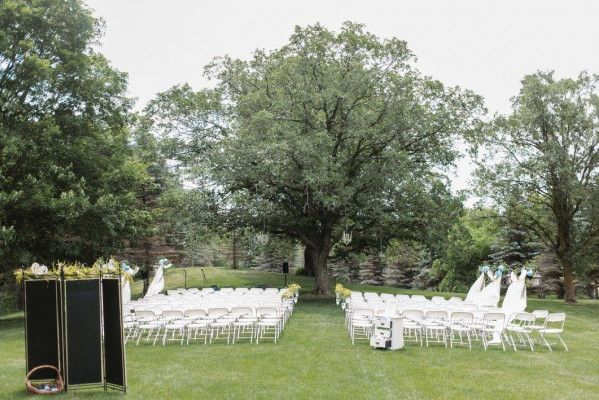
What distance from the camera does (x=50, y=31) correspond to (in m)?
17.8

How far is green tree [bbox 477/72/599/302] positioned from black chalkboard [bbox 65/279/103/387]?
70.7ft

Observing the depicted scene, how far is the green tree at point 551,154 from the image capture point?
25.3 metres

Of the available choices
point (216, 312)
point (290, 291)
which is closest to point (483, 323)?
point (216, 312)

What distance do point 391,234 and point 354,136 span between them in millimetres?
5636

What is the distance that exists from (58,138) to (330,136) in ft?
31.3

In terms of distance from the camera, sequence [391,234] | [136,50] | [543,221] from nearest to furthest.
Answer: [136,50] → [391,234] → [543,221]

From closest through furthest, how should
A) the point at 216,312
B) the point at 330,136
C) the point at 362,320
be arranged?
the point at 216,312, the point at 362,320, the point at 330,136

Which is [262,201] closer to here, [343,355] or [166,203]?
[166,203]

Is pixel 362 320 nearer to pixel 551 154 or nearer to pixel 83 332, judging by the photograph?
pixel 83 332

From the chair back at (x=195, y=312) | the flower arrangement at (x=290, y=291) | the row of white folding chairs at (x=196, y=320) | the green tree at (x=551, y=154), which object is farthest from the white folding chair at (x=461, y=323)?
the green tree at (x=551, y=154)

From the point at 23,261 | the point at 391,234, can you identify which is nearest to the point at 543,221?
the point at 391,234

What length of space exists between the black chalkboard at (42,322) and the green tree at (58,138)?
911 centimetres

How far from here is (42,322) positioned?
23.4 feet

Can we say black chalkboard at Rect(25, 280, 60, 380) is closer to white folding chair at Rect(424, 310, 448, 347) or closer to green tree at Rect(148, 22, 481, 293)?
white folding chair at Rect(424, 310, 448, 347)
